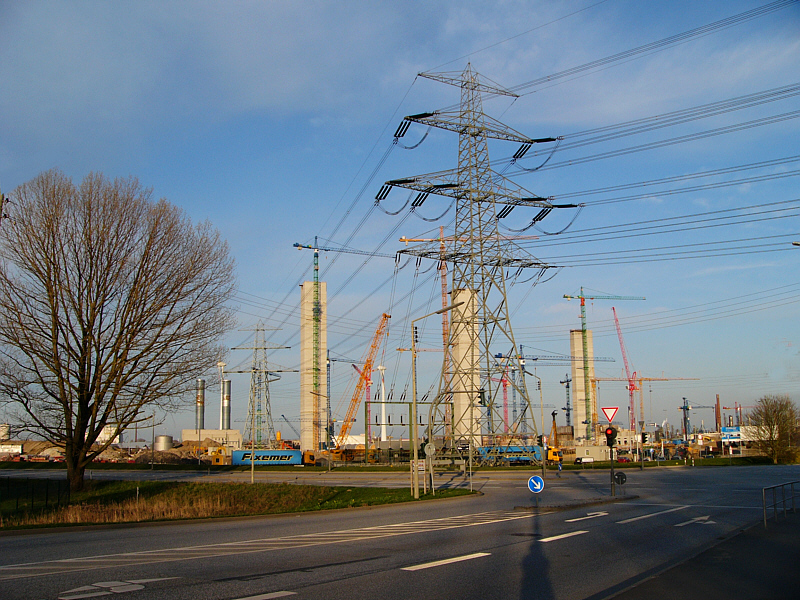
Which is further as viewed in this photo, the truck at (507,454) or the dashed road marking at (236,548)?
the truck at (507,454)

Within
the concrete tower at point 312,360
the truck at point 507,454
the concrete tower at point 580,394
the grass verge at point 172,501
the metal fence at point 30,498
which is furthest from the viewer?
the concrete tower at point 580,394

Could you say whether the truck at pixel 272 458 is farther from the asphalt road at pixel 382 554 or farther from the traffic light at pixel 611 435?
the traffic light at pixel 611 435

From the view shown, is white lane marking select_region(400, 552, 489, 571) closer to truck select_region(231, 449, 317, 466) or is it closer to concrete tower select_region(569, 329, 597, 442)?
truck select_region(231, 449, 317, 466)

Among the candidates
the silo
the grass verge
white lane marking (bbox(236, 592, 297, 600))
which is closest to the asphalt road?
white lane marking (bbox(236, 592, 297, 600))

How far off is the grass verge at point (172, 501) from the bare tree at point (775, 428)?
192 feet

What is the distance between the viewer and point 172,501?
99.4 ft

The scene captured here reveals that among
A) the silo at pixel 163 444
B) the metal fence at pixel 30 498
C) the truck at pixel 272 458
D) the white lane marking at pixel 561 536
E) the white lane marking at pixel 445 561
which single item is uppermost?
the white lane marking at pixel 445 561

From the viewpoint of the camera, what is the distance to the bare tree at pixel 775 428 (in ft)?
248

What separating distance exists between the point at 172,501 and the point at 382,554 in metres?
19.6

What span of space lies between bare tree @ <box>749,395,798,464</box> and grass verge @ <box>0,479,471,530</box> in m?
58.4

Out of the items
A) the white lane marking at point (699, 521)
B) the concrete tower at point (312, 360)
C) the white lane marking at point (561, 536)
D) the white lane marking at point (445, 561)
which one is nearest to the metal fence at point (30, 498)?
the white lane marking at point (445, 561)

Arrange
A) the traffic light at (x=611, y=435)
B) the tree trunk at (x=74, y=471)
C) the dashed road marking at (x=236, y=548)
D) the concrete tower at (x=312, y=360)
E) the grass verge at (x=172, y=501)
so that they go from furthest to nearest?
the concrete tower at (x=312, y=360) < the tree trunk at (x=74, y=471) < the traffic light at (x=611, y=435) < the grass verge at (x=172, y=501) < the dashed road marking at (x=236, y=548)

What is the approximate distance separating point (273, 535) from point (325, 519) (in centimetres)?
525

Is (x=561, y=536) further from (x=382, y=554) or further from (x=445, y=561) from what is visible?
(x=382, y=554)
